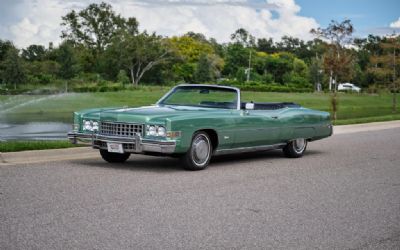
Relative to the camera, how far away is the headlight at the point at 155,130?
10.3 metres

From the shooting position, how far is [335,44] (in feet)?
104

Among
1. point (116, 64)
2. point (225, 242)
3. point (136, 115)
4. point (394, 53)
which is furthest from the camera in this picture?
point (116, 64)

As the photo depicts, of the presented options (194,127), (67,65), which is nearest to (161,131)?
(194,127)

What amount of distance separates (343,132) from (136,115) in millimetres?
11344

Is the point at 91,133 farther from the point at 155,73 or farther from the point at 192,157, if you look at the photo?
the point at 155,73

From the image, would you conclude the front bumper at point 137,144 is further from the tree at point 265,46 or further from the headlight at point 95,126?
the tree at point 265,46

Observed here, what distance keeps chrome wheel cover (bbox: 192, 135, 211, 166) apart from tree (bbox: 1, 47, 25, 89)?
35530 mm

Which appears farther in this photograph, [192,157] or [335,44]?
[335,44]

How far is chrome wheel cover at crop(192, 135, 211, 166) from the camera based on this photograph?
10.7m

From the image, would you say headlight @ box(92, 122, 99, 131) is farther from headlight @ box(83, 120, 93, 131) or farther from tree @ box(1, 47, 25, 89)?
tree @ box(1, 47, 25, 89)

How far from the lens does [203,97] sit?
12.1m

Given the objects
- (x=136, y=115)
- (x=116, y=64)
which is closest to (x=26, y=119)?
(x=136, y=115)

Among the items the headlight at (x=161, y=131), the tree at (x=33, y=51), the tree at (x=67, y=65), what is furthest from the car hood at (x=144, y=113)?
the tree at (x=33, y=51)

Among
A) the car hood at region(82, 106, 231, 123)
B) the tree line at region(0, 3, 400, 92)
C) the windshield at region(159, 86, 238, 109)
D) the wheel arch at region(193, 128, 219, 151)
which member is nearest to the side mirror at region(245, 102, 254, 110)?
the windshield at region(159, 86, 238, 109)
